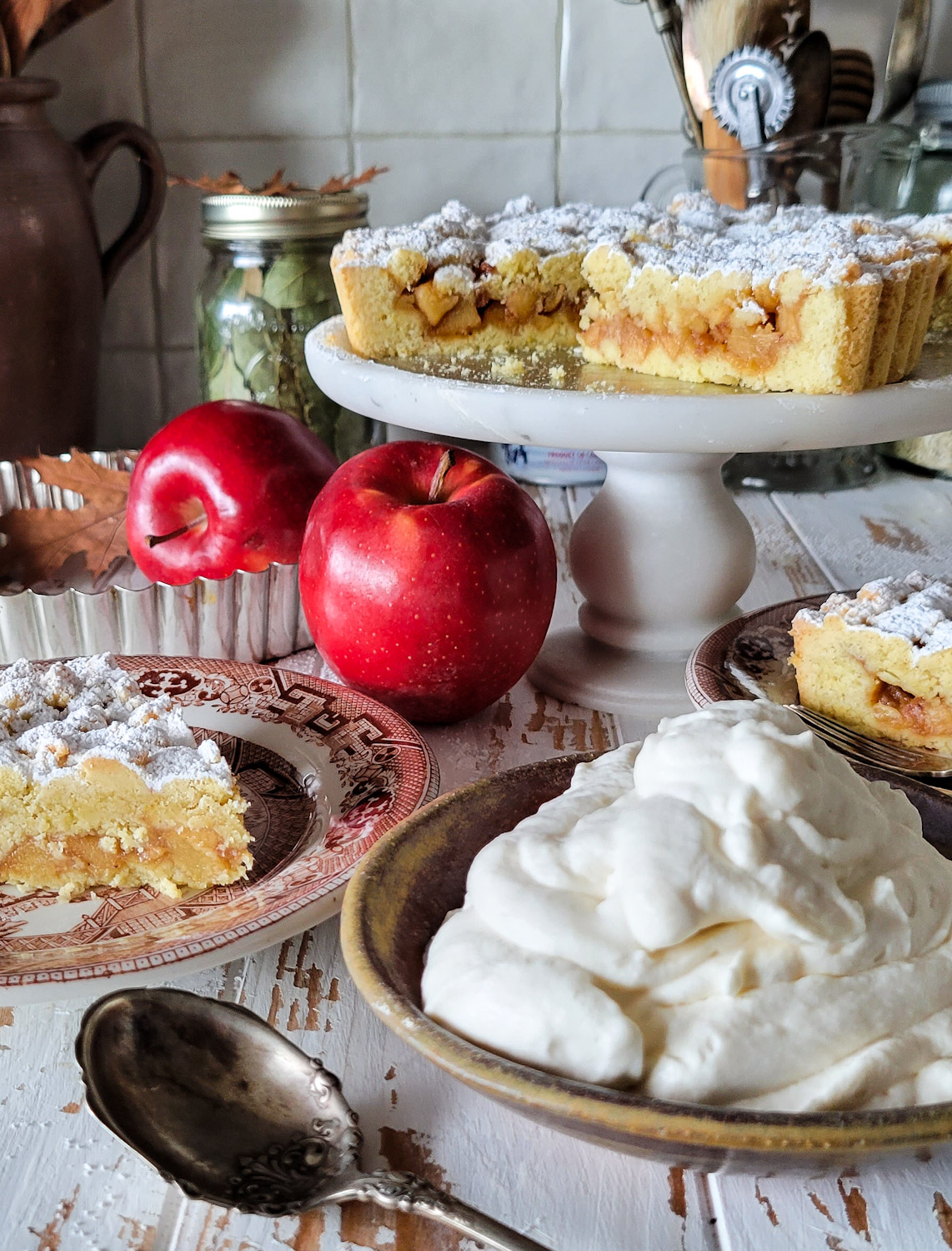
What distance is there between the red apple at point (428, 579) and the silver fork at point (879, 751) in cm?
25

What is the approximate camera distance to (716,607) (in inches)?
45.1

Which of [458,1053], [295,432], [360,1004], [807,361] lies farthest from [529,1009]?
[295,432]

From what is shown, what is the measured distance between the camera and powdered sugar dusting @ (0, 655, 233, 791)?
76cm

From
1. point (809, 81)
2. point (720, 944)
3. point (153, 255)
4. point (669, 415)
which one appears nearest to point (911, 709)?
point (669, 415)

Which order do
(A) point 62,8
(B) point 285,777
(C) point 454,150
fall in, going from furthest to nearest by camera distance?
→ (C) point 454,150
(A) point 62,8
(B) point 285,777

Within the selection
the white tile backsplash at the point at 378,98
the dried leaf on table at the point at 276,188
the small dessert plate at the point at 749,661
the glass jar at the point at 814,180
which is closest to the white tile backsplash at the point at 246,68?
the white tile backsplash at the point at 378,98

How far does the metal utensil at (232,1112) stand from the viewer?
513 mm

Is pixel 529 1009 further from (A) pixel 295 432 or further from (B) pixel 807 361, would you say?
(A) pixel 295 432

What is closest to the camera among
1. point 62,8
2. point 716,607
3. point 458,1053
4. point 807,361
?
point 458,1053

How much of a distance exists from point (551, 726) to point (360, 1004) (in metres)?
0.41

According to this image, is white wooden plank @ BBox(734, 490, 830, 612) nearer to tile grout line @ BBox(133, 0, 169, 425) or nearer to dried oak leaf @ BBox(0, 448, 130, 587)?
dried oak leaf @ BBox(0, 448, 130, 587)

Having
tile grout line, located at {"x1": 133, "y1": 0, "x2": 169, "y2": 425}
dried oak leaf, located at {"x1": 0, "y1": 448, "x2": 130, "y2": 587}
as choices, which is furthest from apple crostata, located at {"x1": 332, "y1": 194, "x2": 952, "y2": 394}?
tile grout line, located at {"x1": 133, "y1": 0, "x2": 169, "y2": 425}

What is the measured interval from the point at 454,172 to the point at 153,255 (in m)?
0.49

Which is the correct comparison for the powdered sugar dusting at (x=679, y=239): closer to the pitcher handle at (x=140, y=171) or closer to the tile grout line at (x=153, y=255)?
the pitcher handle at (x=140, y=171)
